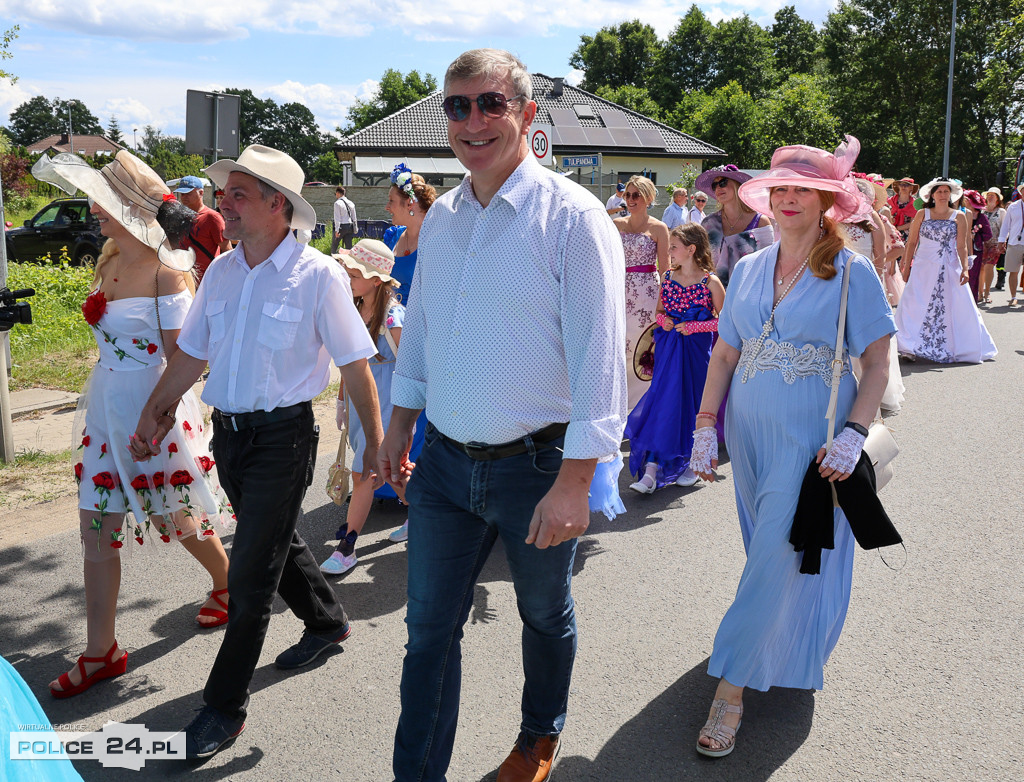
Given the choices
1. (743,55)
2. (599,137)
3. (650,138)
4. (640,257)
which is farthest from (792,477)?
(743,55)

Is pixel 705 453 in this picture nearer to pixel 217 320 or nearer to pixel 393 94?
pixel 217 320

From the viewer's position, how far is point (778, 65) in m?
75.4

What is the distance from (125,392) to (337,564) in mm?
1555

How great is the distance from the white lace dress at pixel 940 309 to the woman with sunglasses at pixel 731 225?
4.79 meters

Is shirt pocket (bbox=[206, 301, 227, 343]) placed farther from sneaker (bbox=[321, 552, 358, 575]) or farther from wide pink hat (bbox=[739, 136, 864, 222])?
wide pink hat (bbox=[739, 136, 864, 222])

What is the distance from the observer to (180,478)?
374 centimetres

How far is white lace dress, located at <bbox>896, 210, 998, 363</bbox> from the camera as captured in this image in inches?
421

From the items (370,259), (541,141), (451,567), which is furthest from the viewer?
(541,141)

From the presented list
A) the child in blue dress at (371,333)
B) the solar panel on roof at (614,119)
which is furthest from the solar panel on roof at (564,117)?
the child in blue dress at (371,333)

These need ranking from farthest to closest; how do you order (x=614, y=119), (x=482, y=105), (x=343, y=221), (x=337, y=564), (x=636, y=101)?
(x=636, y=101)
(x=614, y=119)
(x=343, y=221)
(x=337, y=564)
(x=482, y=105)

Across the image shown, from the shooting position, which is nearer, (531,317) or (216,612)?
(531,317)

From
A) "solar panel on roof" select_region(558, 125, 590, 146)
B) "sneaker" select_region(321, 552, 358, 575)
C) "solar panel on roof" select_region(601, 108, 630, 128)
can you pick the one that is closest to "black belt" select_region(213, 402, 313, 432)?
"sneaker" select_region(321, 552, 358, 575)

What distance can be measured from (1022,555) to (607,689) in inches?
108

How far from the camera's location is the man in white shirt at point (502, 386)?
92.2 inches
